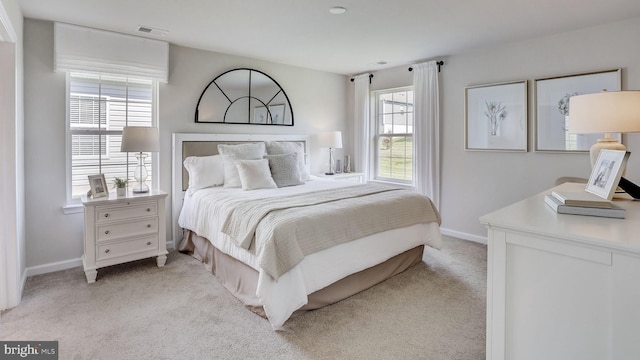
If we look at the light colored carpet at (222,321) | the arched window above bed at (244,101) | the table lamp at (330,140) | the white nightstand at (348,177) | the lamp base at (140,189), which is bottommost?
the light colored carpet at (222,321)

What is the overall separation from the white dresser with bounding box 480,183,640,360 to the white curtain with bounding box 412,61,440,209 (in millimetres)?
3116

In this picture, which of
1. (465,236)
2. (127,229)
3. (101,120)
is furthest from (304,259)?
(465,236)

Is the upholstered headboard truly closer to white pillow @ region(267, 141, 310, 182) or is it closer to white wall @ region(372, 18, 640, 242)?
white pillow @ region(267, 141, 310, 182)

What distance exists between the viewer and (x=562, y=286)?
1.25 metres

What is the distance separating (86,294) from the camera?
2766mm

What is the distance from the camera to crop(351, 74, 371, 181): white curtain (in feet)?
17.7

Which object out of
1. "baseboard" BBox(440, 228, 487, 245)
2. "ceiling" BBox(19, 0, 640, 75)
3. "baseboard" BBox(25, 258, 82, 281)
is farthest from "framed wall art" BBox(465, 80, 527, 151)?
"baseboard" BBox(25, 258, 82, 281)

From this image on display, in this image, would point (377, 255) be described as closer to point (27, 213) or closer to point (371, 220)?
point (371, 220)

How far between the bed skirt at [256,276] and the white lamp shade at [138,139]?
1.04 meters

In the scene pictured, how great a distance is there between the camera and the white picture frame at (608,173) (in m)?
1.44

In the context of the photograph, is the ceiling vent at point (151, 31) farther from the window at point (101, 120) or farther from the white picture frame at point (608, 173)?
the white picture frame at point (608, 173)

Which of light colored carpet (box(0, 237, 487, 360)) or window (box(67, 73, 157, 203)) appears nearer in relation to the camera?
light colored carpet (box(0, 237, 487, 360))

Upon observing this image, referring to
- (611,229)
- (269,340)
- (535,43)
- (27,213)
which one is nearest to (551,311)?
(611,229)

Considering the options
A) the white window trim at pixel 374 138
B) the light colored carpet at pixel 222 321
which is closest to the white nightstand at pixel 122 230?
the light colored carpet at pixel 222 321
